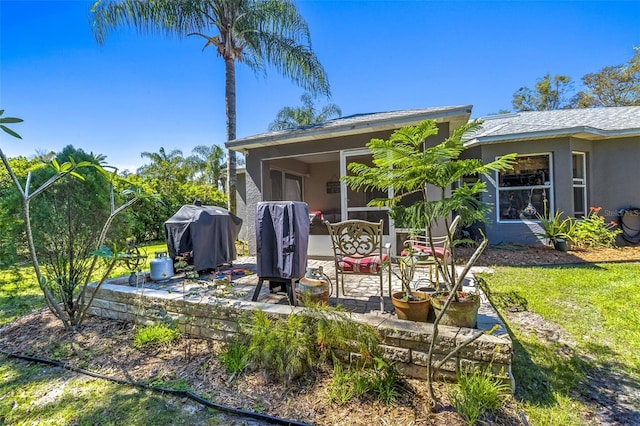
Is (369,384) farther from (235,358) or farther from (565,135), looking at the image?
(565,135)

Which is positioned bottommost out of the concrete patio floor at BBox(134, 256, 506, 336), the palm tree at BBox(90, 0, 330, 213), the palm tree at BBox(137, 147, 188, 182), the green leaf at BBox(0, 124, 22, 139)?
the concrete patio floor at BBox(134, 256, 506, 336)

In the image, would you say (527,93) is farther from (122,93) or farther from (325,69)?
(122,93)

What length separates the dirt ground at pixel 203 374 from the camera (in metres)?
2.02

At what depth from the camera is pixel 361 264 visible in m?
3.62

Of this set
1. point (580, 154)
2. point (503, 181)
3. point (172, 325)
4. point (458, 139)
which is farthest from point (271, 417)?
point (580, 154)

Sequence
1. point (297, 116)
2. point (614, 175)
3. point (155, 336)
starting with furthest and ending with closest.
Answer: point (297, 116)
point (614, 175)
point (155, 336)

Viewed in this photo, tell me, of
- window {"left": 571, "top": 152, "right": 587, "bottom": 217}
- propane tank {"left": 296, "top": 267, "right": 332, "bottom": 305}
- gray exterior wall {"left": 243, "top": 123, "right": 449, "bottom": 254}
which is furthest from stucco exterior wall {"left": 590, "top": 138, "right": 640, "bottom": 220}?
propane tank {"left": 296, "top": 267, "right": 332, "bottom": 305}

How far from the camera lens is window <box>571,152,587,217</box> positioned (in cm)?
826

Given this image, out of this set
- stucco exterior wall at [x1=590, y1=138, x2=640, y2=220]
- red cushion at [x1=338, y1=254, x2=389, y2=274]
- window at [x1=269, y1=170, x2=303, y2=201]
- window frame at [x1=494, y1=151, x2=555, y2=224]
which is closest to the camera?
red cushion at [x1=338, y1=254, x2=389, y2=274]

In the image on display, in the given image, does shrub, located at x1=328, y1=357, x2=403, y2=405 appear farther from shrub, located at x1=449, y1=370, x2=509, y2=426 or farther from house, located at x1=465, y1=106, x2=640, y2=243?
house, located at x1=465, y1=106, x2=640, y2=243

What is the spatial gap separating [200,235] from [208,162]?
821 inches

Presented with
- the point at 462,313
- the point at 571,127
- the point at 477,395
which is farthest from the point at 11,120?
the point at 571,127

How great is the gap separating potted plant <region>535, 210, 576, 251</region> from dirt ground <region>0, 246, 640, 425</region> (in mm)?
A: 4839

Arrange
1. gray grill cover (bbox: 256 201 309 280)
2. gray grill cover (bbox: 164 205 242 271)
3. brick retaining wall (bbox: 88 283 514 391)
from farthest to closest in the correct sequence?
gray grill cover (bbox: 164 205 242 271) < gray grill cover (bbox: 256 201 309 280) < brick retaining wall (bbox: 88 283 514 391)
